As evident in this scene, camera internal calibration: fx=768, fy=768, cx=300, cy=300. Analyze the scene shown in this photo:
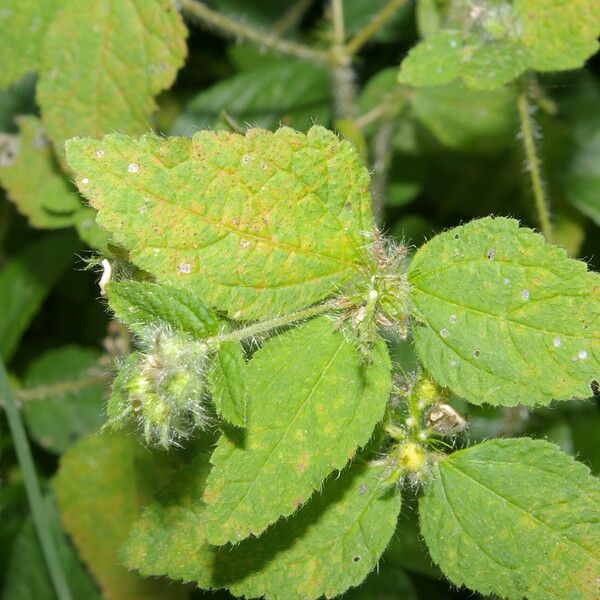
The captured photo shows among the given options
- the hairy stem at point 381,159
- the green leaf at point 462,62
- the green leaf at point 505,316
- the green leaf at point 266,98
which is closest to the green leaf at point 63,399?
the green leaf at point 266,98

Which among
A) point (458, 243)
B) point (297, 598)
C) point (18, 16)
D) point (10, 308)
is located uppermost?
point (18, 16)

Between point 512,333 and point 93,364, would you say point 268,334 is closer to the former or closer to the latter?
point 512,333

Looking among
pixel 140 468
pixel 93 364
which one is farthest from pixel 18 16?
pixel 140 468

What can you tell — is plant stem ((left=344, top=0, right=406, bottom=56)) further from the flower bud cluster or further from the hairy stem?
the flower bud cluster

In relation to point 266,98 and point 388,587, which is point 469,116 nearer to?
point 266,98

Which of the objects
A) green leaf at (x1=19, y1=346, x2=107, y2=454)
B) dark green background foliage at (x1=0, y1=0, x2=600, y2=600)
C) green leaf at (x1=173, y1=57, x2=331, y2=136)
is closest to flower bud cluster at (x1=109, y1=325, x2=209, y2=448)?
dark green background foliage at (x1=0, y1=0, x2=600, y2=600)

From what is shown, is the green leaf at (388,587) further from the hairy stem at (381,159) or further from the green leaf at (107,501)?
the hairy stem at (381,159)
